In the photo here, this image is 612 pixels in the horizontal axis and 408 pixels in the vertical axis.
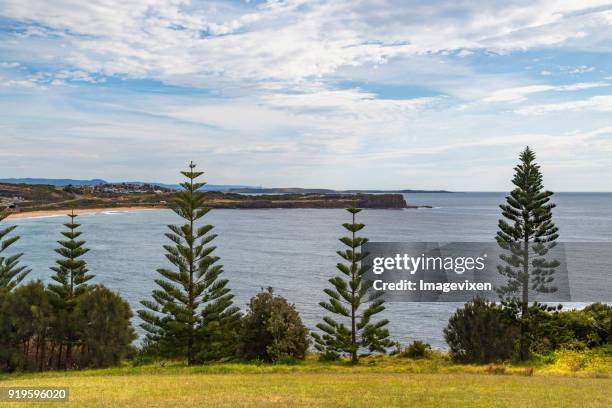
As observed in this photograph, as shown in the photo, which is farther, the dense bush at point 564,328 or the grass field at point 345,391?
the dense bush at point 564,328

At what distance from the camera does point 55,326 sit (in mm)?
24891

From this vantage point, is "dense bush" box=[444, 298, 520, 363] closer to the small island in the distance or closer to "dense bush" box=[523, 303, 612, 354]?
"dense bush" box=[523, 303, 612, 354]

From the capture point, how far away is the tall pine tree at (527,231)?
26.8 m

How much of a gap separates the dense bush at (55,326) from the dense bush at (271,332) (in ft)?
18.8

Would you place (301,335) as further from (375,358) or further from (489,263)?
(489,263)

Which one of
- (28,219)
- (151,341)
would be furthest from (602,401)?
(28,219)

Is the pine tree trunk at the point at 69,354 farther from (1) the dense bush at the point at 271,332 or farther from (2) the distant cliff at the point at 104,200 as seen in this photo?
(2) the distant cliff at the point at 104,200

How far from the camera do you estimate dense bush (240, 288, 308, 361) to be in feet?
72.3

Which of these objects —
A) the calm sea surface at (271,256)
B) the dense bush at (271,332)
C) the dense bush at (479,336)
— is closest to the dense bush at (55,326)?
the dense bush at (271,332)

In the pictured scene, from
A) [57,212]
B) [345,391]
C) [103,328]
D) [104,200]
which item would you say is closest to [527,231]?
[345,391]

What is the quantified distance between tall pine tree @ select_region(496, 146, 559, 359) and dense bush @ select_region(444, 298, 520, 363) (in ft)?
8.13

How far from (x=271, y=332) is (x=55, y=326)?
10.1 m

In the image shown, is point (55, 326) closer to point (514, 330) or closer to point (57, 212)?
point (514, 330)

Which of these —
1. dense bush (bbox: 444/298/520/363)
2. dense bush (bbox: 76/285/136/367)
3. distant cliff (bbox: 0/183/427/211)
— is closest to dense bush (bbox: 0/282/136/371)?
dense bush (bbox: 76/285/136/367)
